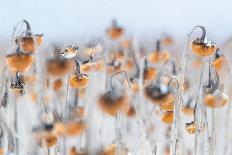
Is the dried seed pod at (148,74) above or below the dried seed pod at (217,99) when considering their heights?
above

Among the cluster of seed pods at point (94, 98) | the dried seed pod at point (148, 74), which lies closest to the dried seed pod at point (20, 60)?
the cluster of seed pods at point (94, 98)

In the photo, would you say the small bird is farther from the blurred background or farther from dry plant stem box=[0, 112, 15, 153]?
the blurred background

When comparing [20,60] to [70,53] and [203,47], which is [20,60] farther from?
[203,47]

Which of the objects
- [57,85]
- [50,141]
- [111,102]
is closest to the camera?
[111,102]

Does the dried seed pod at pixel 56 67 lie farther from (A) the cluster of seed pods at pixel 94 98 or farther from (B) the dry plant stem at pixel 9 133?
(B) the dry plant stem at pixel 9 133

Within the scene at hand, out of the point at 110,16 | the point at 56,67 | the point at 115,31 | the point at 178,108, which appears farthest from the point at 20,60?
the point at 110,16

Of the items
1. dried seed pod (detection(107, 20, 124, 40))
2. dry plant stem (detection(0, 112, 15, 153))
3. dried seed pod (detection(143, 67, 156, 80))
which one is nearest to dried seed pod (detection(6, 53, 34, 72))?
dry plant stem (detection(0, 112, 15, 153))

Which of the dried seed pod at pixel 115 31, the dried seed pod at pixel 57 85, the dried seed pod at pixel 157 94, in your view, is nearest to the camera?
the dried seed pod at pixel 157 94
